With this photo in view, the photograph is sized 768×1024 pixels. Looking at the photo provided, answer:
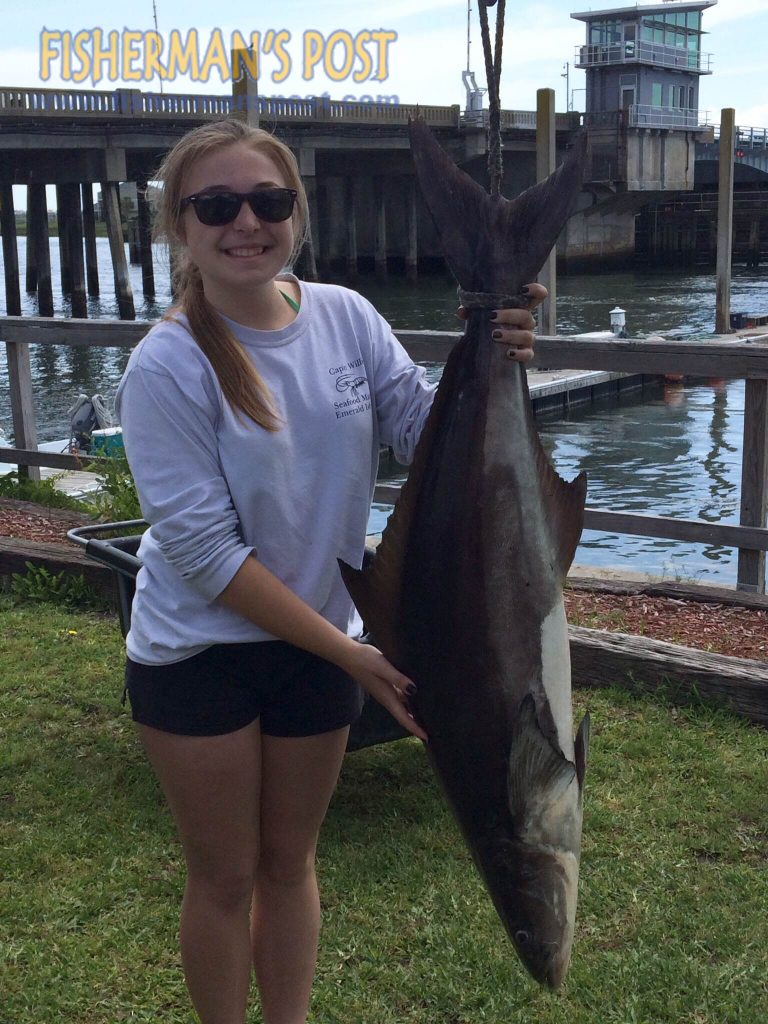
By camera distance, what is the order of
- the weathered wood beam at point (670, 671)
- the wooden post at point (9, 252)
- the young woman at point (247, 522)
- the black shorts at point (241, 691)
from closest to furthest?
the young woman at point (247, 522)
the black shorts at point (241, 691)
the weathered wood beam at point (670, 671)
the wooden post at point (9, 252)

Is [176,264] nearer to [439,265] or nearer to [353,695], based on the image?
[353,695]

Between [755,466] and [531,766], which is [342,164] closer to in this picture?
[755,466]

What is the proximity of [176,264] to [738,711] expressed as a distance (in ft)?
8.91

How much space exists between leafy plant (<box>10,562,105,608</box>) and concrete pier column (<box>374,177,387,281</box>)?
44.7 m

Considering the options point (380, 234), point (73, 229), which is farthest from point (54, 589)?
point (380, 234)

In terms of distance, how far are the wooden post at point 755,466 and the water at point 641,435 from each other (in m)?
1.08

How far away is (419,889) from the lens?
324 centimetres

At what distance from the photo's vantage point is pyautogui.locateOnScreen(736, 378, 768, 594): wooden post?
5.26 metres

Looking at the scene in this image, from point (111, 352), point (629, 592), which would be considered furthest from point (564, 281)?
point (629, 592)

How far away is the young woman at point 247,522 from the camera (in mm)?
2053

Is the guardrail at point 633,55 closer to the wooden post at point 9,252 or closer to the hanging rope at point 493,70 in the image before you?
the wooden post at point 9,252

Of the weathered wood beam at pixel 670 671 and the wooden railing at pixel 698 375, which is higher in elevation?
the wooden railing at pixel 698 375

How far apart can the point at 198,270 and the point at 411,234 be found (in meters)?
52.0

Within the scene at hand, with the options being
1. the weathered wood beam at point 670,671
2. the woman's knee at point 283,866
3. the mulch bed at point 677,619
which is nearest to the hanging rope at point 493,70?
the woman's knee at point 283,866
